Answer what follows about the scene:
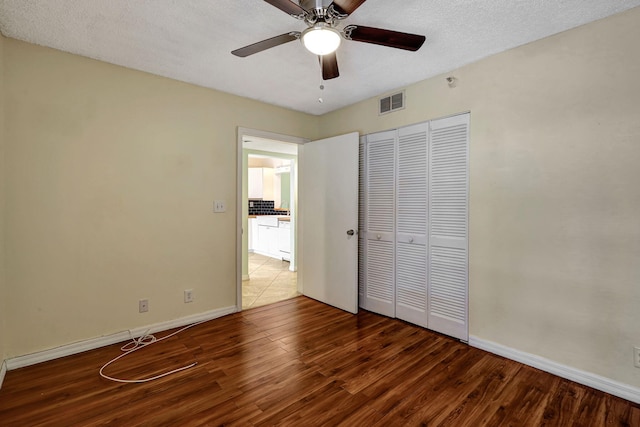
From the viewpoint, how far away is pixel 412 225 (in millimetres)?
2988

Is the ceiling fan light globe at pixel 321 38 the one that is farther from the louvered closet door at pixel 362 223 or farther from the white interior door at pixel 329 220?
the louvered closet door at pixel 362 223

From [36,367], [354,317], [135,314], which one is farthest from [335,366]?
A: [36,367]

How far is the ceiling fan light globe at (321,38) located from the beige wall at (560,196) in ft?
5.01

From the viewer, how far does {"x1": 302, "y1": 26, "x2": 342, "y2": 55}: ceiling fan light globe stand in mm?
1585

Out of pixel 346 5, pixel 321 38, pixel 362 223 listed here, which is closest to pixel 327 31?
pixel 321 38

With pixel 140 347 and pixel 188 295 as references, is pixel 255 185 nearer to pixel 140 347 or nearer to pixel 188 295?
pixel 188 295

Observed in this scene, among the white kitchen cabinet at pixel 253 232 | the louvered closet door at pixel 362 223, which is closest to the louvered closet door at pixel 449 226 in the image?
the louvered closet door at pixel 362 223

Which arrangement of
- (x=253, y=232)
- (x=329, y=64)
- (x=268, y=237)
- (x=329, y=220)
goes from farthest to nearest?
1. (x=253, y=232)
2. (x=268, y=237)
3. (x=329, y=220)
4. (x=329, y=64)

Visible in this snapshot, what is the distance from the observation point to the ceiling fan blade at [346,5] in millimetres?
1399

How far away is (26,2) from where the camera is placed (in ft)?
5.74

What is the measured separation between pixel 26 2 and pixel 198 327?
2.76 metres

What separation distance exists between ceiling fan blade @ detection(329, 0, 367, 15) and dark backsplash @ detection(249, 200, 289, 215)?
21.8 ft

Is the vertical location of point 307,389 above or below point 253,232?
below

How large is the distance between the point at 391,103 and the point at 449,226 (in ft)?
4.75
